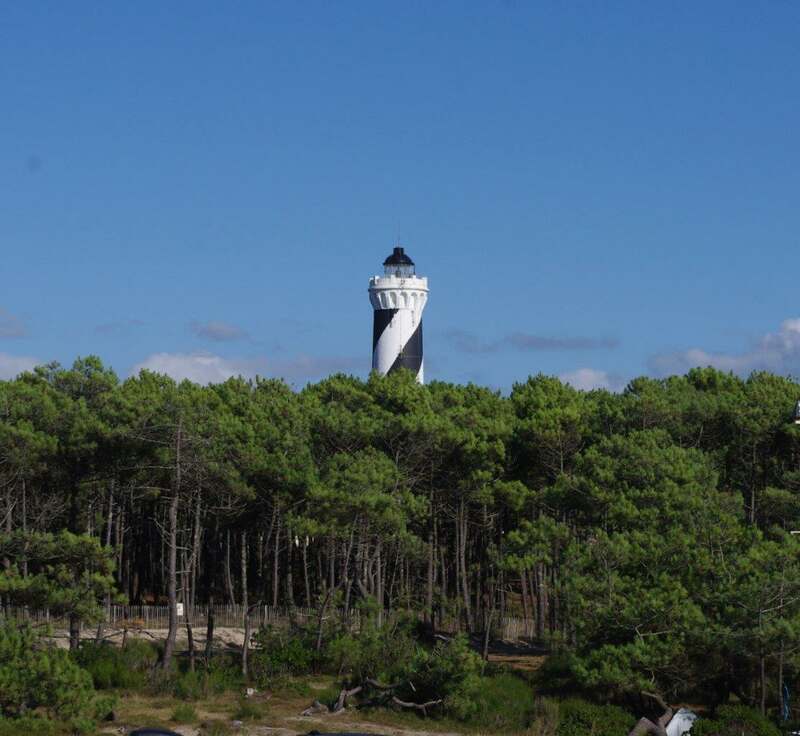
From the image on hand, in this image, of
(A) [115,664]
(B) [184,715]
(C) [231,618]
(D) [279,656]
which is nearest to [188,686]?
(A) [115,664]

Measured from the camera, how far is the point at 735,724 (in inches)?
1785

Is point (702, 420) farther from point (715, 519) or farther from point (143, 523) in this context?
point (143, 523)

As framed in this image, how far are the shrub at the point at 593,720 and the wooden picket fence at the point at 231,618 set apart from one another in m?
12.7

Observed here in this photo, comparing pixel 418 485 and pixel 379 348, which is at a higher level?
pixel 379 348

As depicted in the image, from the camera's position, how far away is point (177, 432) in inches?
2078

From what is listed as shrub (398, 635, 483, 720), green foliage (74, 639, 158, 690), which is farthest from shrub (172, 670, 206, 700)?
shrub (398, 635, 483, 720)

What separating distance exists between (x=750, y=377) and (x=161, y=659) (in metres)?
39.0

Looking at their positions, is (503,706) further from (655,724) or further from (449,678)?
(655,724)

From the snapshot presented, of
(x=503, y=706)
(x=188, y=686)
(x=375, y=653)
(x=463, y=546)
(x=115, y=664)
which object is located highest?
(x=463, y=546)

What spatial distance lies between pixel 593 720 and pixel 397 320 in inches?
2242

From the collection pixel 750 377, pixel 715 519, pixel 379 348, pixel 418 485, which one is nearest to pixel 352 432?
pixel 418 485

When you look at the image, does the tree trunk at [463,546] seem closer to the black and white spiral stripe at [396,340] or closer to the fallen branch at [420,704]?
the fallen branch at [420,704]

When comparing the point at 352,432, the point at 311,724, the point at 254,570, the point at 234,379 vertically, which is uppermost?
the point at 234,379

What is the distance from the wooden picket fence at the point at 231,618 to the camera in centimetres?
5987
